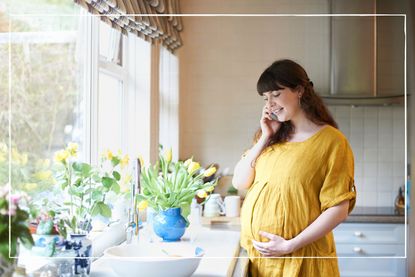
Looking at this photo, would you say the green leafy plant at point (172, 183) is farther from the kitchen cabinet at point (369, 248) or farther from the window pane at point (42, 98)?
the kitchen cabinet at point (369, 248)

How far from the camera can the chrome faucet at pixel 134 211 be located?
99 centimetres

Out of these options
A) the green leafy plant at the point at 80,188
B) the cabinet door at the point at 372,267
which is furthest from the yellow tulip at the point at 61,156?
the cabinet door at the point at 372,267

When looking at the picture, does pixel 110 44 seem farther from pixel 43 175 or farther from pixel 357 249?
pixel 357 249

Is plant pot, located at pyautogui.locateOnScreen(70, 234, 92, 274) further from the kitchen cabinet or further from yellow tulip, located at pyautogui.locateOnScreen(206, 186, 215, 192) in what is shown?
the kitchen cabinet

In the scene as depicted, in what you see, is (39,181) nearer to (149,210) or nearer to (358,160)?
(149,210)

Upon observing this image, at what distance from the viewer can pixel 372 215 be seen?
96 cm

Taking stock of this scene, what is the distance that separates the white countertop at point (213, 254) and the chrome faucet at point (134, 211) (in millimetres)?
67

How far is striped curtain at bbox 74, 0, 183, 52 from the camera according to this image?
0.97 m

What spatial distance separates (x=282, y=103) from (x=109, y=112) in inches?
12.5

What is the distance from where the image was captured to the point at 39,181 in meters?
0.99

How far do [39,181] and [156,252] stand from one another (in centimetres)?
26

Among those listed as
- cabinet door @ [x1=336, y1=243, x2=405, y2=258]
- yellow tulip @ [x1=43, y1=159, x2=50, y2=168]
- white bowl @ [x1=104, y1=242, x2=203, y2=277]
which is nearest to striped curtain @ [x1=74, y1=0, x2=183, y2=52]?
yellow tulip @ [x1=43, y1=159, x2=50, y2=168]

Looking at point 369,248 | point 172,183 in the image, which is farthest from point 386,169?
point 172,183

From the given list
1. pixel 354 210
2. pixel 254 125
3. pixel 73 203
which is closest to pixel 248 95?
pixel 254 125
